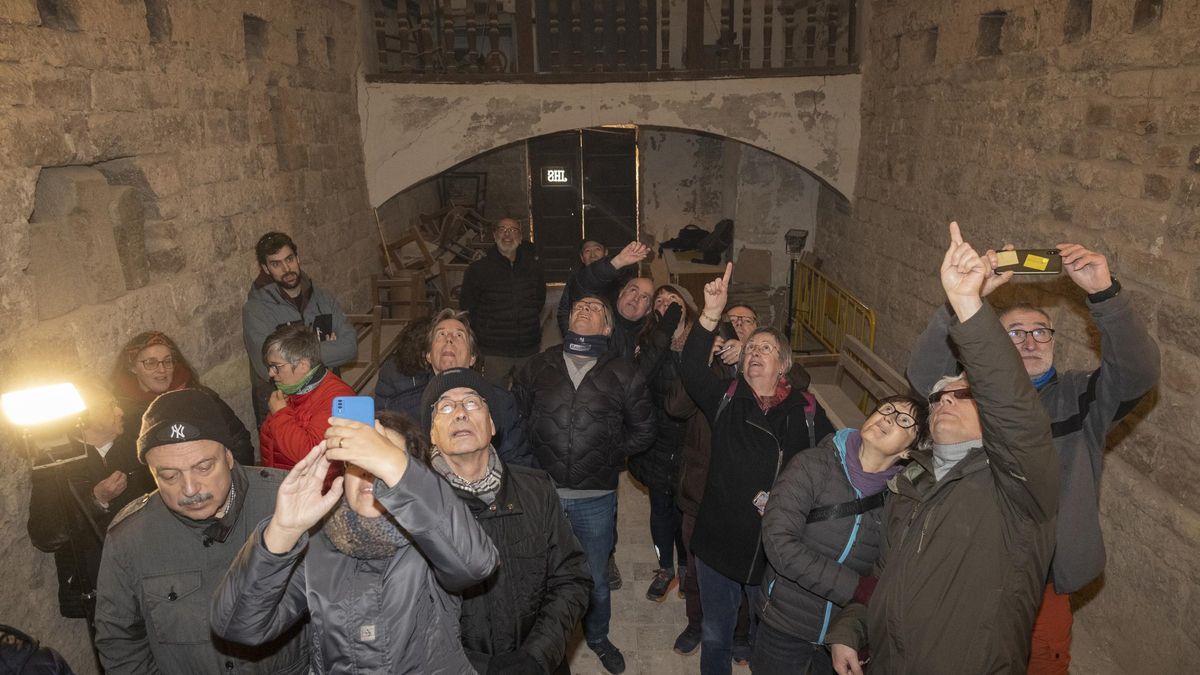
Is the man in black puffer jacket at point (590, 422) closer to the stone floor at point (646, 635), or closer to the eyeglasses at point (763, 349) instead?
the stone floor at point (646, 635)

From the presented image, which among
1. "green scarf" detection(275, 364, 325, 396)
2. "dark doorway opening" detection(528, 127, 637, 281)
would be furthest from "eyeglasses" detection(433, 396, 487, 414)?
"dark doorway opening" detection(528, 127, 637, 281)

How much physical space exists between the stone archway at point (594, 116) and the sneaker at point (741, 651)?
15.6ft

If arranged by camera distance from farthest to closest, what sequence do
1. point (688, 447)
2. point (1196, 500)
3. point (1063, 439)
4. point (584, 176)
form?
point (584, 176) < point (688, 447) < point (1196, 500) < point (1063, 439)

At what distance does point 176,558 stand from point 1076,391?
2869 millimetres

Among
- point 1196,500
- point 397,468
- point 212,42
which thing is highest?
point 212,42

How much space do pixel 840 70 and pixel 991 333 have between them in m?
5.72

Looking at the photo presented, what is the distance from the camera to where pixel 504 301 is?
5.54 meters

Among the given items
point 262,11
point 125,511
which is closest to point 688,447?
point 125,511

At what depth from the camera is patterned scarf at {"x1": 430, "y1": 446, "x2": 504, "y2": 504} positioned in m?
2.42

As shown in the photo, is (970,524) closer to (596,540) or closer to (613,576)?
(596,540)

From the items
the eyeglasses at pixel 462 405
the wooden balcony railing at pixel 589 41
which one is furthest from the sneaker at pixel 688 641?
the wooden balcony railing at pixel 589 41

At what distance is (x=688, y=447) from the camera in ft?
11.8

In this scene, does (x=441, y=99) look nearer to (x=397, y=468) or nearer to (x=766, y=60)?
(x=766, y=60)

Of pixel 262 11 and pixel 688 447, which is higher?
pixel 262 11
